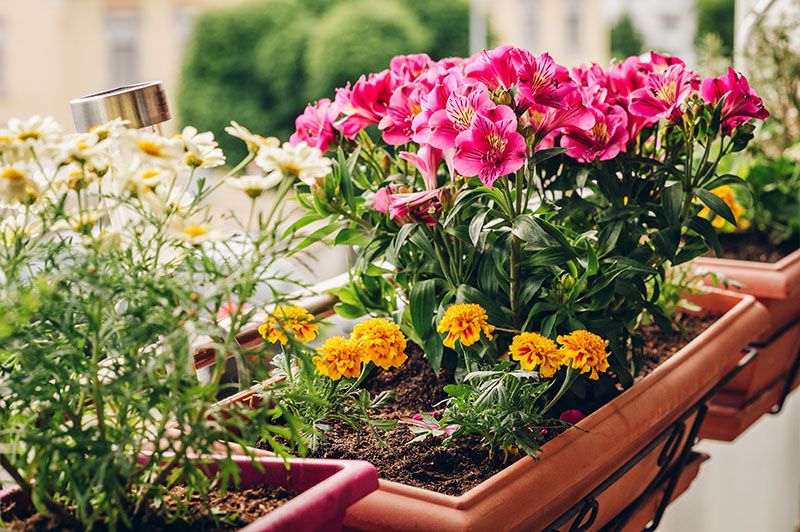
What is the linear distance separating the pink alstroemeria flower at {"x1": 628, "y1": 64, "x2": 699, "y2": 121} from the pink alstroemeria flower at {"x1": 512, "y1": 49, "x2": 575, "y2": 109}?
0.40ft

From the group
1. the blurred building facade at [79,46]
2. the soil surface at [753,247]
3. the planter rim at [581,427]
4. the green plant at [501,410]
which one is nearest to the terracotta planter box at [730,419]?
the planter rim at [581,427]

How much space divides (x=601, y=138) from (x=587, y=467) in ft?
0.95

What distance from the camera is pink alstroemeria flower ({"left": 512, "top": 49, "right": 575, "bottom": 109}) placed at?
2.43 ft

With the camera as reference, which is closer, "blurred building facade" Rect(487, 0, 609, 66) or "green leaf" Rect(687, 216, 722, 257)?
"green leaf" Rect(687, 216, 722, 257)

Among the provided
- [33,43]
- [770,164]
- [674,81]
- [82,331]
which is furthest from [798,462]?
[33,43]

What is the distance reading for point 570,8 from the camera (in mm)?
24406

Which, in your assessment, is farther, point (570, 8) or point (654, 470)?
point (570, 8)

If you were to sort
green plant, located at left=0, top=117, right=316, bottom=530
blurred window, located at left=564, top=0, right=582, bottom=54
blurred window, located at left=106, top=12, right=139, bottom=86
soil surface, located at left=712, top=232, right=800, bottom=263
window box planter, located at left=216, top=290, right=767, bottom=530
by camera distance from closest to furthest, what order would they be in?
green plant, located at left=0, top=117, right=316, bottom=530 < window box planter, located at left=216, top=290, right=767, bottom=530 < soil surface, located at left=712, top=232, right=800, bottom=263 < blurred window, located at left=564, top=0, right=582, bottom=54 < blurred window, located at left=106, top=12, right=139, bottom=86

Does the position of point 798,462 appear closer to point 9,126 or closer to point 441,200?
point 441,200

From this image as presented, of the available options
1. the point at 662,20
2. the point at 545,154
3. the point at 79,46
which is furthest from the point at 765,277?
the point at 79,46

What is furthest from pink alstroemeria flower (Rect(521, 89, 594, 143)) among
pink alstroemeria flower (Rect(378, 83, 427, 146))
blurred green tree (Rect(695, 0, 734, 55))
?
blurred green tree (Rect(695, 0, 734, 55))

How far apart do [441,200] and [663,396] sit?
273 mm

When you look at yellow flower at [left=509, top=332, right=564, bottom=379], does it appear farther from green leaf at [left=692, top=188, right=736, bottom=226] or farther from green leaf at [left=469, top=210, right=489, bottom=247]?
green leaf at [left=692, top=188, right=736, bottom=226]

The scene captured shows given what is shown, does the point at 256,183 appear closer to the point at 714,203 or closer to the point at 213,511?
the point at 213,511
